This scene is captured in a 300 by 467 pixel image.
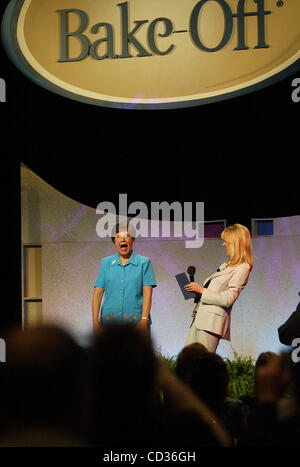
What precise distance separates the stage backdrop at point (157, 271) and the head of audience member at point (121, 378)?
2.71m

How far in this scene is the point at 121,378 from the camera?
1.21 m

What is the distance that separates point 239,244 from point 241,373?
0.90m

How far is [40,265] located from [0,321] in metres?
0.46

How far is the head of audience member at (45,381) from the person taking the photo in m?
1.16

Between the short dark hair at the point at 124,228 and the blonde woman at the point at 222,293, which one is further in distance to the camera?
the short dark hair at the point at 124,228

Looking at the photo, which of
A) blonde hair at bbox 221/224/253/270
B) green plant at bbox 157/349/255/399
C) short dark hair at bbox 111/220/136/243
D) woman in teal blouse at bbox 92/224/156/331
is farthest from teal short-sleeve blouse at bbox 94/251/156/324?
blonde hair at bbox 221/224/253/270

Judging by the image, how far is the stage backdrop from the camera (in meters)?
3.92

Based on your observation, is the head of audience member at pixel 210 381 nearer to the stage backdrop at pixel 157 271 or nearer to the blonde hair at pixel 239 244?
the blonde hair at pixel 239 244
